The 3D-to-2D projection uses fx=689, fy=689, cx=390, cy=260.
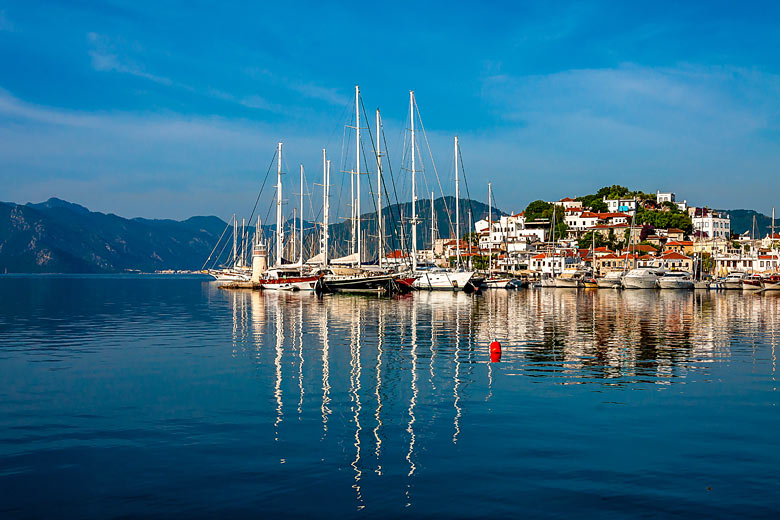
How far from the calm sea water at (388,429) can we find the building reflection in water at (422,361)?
10cm

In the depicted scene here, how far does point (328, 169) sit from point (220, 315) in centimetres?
5301

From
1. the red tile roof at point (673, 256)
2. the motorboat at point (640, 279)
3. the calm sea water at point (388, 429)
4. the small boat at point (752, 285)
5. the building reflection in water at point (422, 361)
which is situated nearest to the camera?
the calm sea water at point (388, 429)

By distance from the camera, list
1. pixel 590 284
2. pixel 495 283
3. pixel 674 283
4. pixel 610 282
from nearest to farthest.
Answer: pixel 495 283
pixel 674 283
pixel 610 282
pixel 590 284

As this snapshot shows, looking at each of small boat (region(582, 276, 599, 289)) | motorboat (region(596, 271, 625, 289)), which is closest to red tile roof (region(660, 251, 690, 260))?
motorboat (region(596, 271, 625, 289))

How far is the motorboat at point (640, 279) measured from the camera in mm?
119125

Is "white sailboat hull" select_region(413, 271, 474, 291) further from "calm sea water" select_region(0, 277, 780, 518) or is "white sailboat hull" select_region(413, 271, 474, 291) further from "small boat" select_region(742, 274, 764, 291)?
"calm sea water" select_region(0, 277, 780, 518)

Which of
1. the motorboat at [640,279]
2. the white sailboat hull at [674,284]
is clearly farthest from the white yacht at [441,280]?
the white sailboat hull at [674,284]

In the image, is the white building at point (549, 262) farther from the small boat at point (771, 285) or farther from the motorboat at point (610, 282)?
the small boat at point (771, 285)

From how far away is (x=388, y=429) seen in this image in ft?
47.6

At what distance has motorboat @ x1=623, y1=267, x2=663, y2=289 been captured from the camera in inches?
4690

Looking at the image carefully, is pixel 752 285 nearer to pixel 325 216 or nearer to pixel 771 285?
pixel 771 285

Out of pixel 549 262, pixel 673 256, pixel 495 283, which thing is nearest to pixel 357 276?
pixel 495 283

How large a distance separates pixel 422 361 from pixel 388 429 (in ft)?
33.2

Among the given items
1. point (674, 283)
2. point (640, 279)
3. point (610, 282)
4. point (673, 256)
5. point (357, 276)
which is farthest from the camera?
point (673, 256)
